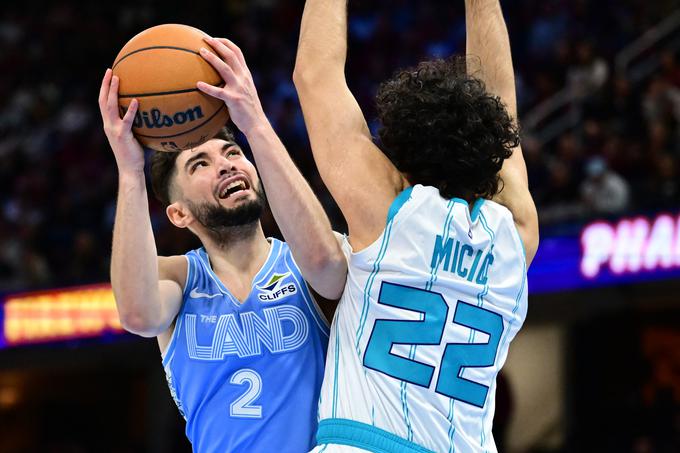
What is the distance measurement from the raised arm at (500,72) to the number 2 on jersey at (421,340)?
Answer: 1.75ft

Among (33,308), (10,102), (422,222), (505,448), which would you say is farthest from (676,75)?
(10,102)

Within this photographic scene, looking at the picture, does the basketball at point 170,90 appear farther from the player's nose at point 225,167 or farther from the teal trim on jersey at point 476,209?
the teal trim on jersey at point 476,209

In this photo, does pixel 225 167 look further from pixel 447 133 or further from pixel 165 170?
pixel 447 133

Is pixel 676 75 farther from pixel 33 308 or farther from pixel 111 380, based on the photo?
pixel 111 380

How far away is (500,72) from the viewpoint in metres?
4.14

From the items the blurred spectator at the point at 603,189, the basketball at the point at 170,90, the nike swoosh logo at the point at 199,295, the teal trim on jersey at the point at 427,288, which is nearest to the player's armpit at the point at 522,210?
the teal trim on jersey at the point at 427,288

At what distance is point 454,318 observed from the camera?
3486 millimetres

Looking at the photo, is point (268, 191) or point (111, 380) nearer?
point (268, 191)

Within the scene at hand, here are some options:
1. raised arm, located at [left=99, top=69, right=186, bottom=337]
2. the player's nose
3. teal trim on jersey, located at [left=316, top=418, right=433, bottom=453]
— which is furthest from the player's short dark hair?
teal trim on jersey, located at [left=316, top=418, right=433, bottom=453]

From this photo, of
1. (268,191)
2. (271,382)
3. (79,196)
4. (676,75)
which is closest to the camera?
(268,191)

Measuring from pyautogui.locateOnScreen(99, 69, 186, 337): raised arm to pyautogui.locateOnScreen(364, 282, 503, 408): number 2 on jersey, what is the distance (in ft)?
2.84

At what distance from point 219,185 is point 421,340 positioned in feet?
3.87

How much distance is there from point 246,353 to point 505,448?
8.77 meters

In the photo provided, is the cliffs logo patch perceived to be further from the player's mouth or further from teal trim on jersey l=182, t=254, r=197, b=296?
the player's mouth
